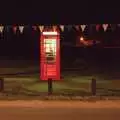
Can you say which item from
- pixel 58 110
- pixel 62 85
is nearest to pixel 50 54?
pixel 62 85

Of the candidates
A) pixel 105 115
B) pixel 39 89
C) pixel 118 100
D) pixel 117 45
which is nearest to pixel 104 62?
pixel 117 45

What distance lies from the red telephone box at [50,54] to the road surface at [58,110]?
2387mm

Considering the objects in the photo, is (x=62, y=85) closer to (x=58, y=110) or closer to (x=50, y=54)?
(x=50, y=54)

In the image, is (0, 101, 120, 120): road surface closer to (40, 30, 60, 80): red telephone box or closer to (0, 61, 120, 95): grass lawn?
(40, 30, 60, 80): red telephone box

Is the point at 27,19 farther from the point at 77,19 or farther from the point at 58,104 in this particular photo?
the point at 58,104

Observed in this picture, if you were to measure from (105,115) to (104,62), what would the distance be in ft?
81.3

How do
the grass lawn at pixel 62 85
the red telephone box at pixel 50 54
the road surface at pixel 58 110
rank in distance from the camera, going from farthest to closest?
the grass lawn at pixel 62 85, the red telephone box at pixel 50 54, the road surface at pixel 58 110

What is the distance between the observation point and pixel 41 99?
55.2ft

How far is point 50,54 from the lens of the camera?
18.2 m

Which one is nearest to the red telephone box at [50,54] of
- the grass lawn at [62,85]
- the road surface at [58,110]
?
the grass lawn at [62,85]

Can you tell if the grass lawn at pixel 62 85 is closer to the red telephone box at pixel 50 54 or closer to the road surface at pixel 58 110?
the red telephone box at pixel 50 54

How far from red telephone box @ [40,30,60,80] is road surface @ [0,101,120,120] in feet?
7.83

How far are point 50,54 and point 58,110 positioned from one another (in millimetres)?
4556

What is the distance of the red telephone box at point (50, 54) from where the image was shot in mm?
17938
